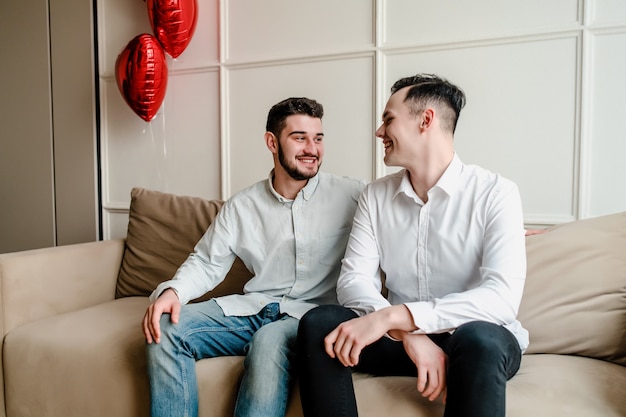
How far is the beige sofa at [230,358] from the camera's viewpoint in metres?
1.11

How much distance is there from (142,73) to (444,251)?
58.7 inches

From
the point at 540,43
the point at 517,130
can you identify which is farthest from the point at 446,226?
the point at 540,43

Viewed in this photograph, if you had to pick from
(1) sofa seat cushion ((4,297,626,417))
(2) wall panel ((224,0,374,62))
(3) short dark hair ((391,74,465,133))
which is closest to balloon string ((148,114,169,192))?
(2) wall panel ((224,0,374,62))

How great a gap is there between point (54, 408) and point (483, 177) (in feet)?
4.80

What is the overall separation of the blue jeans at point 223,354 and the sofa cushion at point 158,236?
529 mm

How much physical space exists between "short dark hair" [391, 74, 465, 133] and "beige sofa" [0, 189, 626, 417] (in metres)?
0.47

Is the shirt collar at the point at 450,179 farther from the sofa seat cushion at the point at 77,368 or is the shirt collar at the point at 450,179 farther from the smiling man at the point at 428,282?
the sofa seat cushion at the point at 77,368

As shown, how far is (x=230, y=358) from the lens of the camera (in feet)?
4.48

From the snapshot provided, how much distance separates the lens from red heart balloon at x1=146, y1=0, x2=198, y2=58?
6.74 ft

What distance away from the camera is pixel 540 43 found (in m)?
1.74

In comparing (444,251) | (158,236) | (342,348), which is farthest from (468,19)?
(158,236)

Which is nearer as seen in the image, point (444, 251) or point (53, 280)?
point (444, 251)

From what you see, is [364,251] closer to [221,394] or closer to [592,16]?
[221,394]

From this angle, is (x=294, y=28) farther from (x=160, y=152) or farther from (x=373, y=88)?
(x=160, y=152)
